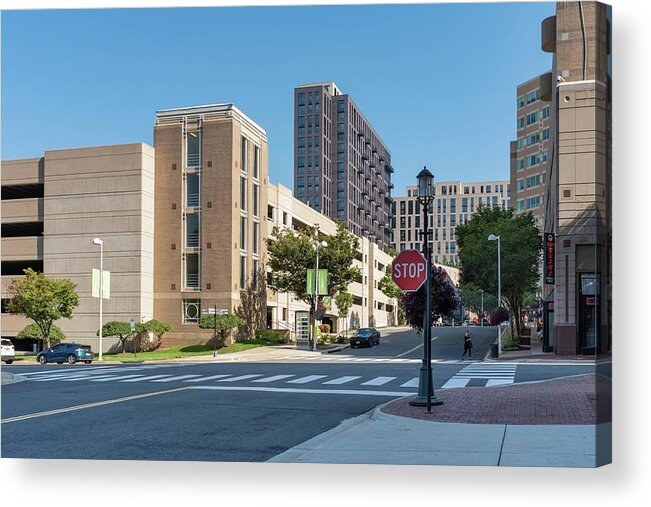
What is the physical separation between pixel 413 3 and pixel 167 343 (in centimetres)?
4670

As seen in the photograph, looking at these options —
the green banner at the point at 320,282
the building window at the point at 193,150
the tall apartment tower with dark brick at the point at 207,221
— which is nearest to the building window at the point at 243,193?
the tall apartment tower with dark brick at the point at 207,221

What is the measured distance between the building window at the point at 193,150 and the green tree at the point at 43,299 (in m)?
11.3

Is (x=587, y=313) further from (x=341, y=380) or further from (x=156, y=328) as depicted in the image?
(x=156, y=328)

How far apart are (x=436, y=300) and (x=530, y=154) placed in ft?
268

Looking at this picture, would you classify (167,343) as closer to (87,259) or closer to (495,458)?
(87,259)

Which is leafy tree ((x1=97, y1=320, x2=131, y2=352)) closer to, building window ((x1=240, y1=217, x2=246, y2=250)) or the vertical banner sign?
building window ((x1=240, y1=217, x2=246, y2=250))

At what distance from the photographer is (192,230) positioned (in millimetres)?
45938

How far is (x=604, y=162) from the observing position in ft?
34.2

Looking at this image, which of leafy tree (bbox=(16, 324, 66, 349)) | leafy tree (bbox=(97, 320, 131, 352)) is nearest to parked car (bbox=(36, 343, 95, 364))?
leafy tree (bbox=(16, 324, 66, 349))

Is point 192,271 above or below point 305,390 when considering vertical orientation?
above

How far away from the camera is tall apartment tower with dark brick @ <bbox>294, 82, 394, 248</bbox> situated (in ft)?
47.3

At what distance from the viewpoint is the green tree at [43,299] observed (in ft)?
103

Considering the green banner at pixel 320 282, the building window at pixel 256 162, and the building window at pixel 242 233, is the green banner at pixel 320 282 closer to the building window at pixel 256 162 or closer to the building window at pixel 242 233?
the building window at pixel 242 233

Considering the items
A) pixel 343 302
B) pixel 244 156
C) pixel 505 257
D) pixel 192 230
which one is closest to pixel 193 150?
pixel 192 230
